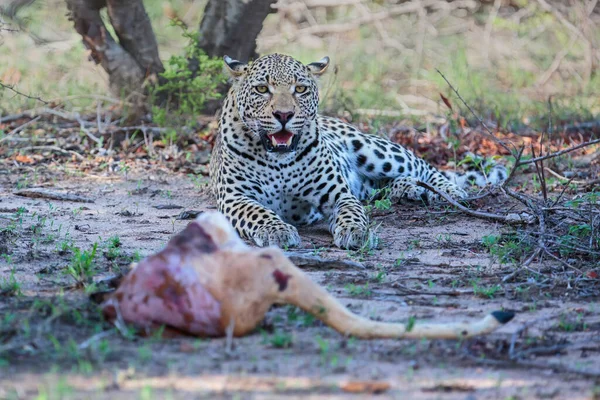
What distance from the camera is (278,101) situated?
6.88 m

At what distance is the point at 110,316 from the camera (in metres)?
4.02

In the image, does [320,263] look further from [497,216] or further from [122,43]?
[122,43]

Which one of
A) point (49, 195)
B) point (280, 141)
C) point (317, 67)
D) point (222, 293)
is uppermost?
point (317, 67)

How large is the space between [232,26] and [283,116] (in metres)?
3.82

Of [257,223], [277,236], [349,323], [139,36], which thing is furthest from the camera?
[139,36]

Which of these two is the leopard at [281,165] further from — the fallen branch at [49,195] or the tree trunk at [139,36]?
the tree trunk at [139,36]

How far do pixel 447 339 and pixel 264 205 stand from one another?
3.61 metres

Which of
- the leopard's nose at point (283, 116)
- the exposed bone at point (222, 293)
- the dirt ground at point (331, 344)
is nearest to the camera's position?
the dirt ground at point (331, 344)

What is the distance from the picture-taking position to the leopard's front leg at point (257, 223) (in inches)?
251

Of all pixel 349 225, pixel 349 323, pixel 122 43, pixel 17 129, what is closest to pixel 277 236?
pixel 349 225

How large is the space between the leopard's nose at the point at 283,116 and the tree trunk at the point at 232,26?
12.2 feet

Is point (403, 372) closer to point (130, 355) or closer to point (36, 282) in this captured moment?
point (130, 355)

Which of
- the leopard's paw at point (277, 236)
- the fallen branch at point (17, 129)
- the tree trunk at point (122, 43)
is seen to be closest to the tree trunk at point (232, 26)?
the tree trunk at point (122, 43)

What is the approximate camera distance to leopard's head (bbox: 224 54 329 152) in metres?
6.90
